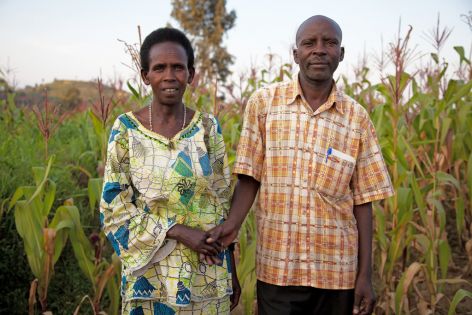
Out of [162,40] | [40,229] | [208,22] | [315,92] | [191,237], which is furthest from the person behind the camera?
[208,22]

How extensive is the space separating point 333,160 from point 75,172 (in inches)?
119

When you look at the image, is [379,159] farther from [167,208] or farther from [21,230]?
[21,230]

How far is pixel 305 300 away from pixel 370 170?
1.75 feet

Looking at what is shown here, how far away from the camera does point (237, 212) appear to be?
164cm

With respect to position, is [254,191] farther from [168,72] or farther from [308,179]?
[168,72]

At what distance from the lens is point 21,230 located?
2.22 metres

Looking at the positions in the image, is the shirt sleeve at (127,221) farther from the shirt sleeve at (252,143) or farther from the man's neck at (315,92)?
the man's neck at (315,92)

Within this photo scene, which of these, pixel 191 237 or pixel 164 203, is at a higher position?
pixel 164 203

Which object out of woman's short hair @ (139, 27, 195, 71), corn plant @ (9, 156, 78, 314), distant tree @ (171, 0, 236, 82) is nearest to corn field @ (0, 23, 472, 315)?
corn plant @ (9, 156, 78, 314)

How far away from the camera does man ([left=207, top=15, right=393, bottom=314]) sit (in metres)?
1.65

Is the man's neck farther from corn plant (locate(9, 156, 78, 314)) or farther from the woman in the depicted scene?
corn plant (locate(9, 156, 78, 314))

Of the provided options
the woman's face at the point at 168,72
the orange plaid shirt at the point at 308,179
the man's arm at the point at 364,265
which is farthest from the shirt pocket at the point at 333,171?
the woman's face at the point at 168,72

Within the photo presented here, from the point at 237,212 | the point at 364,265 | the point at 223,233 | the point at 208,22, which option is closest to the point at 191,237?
the point at 223,233

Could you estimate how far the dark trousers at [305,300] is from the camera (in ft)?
5.46
